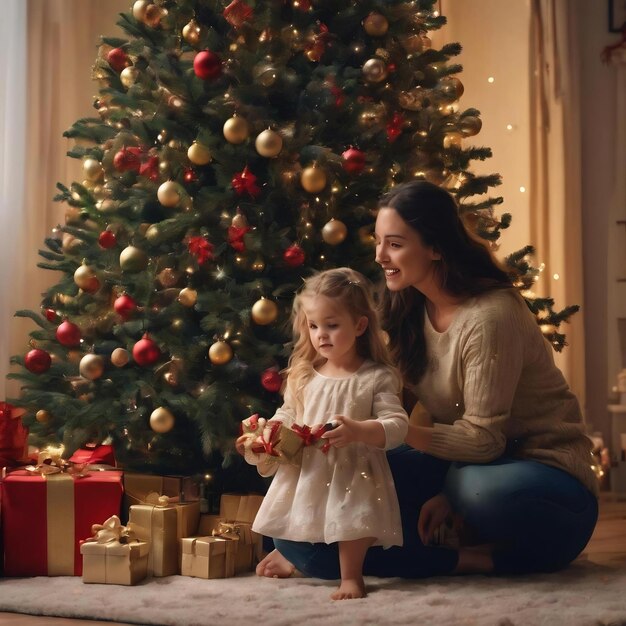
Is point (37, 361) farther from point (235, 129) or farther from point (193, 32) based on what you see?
point (193, 32)

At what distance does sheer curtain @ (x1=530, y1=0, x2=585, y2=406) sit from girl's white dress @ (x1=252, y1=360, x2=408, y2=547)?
2.43 metres

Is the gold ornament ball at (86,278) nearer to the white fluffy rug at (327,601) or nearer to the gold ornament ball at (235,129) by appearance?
the gold ornament ball at (235,129)

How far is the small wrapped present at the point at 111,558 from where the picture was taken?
7.97ft

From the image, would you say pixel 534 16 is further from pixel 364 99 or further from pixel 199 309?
pixel 199 309

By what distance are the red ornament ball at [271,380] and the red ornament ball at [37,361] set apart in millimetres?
688

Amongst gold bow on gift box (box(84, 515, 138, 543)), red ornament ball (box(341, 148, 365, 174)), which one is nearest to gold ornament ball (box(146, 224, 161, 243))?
red ornament ball (box(341, 148, 365, 174))

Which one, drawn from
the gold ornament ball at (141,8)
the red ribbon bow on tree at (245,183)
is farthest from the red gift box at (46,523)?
the gold ornament ball at (141,8)

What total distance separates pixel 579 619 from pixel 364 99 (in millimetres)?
1538

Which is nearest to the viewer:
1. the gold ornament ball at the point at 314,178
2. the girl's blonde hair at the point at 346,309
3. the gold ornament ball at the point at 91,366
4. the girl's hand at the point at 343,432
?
the girl's hand at the point at 343,432

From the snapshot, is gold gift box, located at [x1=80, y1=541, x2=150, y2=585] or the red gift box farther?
the red gift box

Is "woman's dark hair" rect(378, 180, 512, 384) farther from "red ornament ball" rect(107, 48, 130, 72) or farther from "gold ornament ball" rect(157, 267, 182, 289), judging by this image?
"red ornament ball" rect(107, 48, 130, 72)

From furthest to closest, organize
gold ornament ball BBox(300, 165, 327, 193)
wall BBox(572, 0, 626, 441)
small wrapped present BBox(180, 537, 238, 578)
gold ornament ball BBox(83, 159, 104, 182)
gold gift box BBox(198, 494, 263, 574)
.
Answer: wall BBox(572, 0, 626, 441) → gold ornament ball BBox(83, 159, 104, 182) → gold ornament ball BBox(300, 165, 327, 193) → gold gift box BBox(198, 494, 263, 574) → small wrapped present BBox(180, 537, 238, 578)

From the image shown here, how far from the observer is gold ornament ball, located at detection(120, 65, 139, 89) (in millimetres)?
2961

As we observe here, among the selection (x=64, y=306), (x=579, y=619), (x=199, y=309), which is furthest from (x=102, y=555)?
(x=579, y=619)
